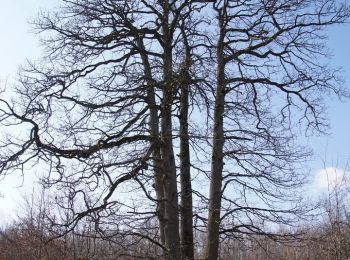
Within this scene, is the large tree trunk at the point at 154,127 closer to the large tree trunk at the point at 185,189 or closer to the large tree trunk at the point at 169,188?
the large tree trunk at the point at 169,188

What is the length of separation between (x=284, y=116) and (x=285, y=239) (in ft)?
12.0

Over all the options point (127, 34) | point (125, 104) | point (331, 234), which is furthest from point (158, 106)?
point (331, 234)

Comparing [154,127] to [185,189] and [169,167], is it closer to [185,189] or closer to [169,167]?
[169,167]

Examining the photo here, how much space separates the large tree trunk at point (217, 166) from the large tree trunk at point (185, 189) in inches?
22.2

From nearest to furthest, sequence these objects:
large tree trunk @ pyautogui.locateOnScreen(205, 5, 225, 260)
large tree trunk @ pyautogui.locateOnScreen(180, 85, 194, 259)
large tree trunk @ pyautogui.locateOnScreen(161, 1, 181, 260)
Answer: large tree trunk @ pyautogui.locateOnScreen(161, 1, 181, 260) < large tree trunk @ pyautogui.locateOnScreen(180, 85, 194, 259) < large tree trunk @ pyautogui.locateOnScreen(205, 5, 225, 260)

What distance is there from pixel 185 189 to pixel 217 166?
1.20 m

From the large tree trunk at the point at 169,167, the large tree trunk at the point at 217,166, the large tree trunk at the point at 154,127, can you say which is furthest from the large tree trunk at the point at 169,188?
the large tree trunk at the point at 217,166

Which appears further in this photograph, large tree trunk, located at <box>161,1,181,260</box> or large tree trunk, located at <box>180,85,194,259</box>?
large tree trunk, located at <box>180,85,194,259</box>

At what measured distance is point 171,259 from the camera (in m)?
12.9

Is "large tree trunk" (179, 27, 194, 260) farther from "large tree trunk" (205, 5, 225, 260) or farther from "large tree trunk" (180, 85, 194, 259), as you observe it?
"large tree trunk" (205, 5, 225, 260)

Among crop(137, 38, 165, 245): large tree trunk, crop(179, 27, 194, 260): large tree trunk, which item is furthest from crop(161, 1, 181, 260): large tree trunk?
crop(179, 27, 194, 260): large tree trunk

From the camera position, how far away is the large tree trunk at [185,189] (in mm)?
14055

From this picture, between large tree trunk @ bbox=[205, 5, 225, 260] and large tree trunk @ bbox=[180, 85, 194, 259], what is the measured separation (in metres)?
0.56

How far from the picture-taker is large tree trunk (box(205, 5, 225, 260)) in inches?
568
